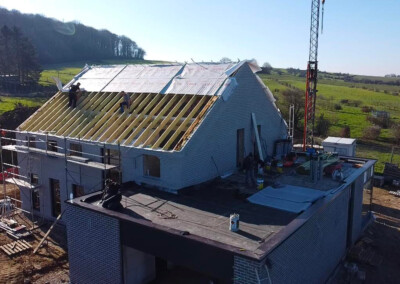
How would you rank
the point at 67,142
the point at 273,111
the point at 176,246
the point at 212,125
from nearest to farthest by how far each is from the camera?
the point at 176,246
the point at 212,125
the point at 67,142
the point at 273,111

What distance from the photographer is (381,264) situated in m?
14.4

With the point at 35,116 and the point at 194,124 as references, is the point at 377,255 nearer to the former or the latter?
the point at 194,124

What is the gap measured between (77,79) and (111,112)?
5.72 metres

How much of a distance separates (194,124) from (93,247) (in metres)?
5.59

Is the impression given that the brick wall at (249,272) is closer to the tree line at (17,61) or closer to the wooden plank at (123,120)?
the wooden plank at (123,120)

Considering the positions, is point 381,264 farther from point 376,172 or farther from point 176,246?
point 376,172

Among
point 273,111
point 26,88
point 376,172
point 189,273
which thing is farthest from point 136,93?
point 26,88

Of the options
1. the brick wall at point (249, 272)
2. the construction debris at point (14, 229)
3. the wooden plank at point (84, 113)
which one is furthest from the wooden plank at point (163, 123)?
the construction debris at point (14, 229)

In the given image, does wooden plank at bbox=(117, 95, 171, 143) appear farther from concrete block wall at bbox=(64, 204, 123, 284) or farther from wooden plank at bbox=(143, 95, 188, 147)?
concrete block wall at bbox=(64, 204, 123, 284)

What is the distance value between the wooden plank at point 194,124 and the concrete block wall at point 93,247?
3685mm

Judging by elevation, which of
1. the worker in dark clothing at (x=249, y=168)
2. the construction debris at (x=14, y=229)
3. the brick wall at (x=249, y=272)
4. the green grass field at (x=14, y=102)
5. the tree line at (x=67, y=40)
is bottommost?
the construction debris at (x=14, y=229)

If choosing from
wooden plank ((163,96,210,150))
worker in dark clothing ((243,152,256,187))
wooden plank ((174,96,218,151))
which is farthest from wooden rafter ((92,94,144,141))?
worker in dark clothing ((243,152,256,187))

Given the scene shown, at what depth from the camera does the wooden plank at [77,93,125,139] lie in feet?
51.5

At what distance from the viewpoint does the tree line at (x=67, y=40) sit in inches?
3789
